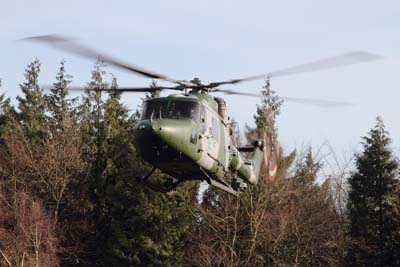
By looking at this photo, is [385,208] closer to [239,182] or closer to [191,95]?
[239,182]

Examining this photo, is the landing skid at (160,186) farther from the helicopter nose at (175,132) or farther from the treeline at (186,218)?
the treeline at (186,218)

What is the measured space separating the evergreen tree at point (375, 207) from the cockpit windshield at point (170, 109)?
23151mm

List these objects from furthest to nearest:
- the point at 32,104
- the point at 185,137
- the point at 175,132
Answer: the point at 32,104 < the point at 185,137 < the point at 175,132

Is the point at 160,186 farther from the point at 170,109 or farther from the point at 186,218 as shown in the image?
the point at 186,218

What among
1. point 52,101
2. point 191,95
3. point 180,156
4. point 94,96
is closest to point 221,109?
point 191,95

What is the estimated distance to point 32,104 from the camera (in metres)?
53.4

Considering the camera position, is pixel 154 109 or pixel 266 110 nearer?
pixel 154 109

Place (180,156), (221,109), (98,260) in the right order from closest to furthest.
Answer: (180,156) → (221,109) → (98,260)

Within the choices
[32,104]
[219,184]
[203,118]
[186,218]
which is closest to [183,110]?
[203,118]

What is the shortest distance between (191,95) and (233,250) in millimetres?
21783

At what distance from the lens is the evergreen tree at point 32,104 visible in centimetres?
5019

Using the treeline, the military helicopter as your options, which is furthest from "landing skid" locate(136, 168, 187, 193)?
the treeline

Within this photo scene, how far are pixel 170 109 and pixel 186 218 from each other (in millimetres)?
22288

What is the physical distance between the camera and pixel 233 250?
36.7 m
